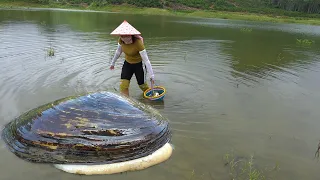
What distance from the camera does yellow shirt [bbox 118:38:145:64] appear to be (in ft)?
20.7

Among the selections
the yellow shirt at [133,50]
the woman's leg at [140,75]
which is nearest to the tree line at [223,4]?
the woman's leg at [140,75]

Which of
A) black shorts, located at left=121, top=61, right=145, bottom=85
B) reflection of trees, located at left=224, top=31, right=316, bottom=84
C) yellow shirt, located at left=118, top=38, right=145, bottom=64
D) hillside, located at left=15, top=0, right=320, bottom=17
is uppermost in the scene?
hillside, located at left=15, top=0, right=320, bottom=17

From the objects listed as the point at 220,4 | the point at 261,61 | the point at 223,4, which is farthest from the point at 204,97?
the point at 223,4

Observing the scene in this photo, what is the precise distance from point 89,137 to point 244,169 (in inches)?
97.2

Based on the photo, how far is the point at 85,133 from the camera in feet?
14.1

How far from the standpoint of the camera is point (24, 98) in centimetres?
671

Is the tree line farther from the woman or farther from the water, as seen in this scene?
the woman

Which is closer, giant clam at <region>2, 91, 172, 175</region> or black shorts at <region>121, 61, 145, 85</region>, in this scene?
giant clam at <region>2, 91, 172, 175</region>

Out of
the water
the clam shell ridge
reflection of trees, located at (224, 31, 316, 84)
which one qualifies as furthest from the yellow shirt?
reflection of trees, located at (224, 31, 316, 84)

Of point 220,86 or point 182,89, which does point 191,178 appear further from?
point 220,86

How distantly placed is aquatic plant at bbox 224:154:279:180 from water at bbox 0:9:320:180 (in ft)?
0.36

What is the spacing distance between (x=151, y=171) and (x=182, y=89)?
14.1 ft

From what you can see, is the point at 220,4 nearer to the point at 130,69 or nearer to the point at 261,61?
the point at 261,61

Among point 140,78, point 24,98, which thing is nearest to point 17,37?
point 24,98
